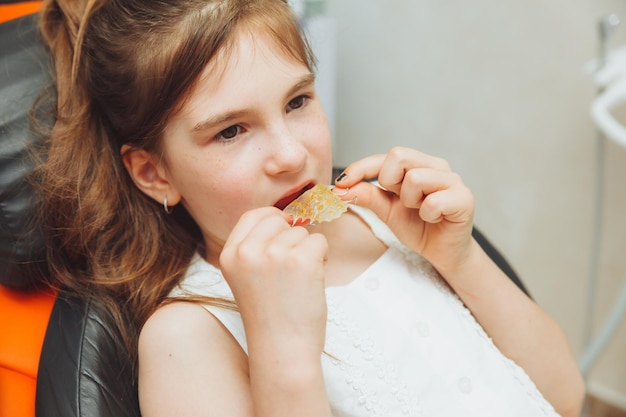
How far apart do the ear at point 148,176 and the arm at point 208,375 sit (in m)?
0.19

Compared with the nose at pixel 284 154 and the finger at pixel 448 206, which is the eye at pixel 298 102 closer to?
the nose at pixel 284 154

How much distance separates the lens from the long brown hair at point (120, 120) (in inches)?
34.9

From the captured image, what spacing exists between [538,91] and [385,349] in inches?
40.5

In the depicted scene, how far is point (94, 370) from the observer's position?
2.88 ft

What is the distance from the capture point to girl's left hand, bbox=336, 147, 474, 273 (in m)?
0.92

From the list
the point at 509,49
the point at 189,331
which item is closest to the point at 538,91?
the point at 509,49

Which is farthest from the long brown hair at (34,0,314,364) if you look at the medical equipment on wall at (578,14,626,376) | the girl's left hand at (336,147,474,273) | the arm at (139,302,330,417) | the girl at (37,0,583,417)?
the medical equipment on wall at (578,14,626,376)

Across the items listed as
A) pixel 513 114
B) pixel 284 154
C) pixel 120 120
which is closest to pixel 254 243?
pixel 284 154

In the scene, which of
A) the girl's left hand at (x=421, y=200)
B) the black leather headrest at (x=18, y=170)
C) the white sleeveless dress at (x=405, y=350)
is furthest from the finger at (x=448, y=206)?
the black leather headrest at (x=18, y=170)

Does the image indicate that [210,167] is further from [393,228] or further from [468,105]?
[468,105]

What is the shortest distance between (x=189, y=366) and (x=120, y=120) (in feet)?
1.34

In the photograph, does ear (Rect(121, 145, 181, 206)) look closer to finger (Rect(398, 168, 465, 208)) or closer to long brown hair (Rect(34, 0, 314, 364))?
long brown hair (Rect(34, 0, 314, 364))

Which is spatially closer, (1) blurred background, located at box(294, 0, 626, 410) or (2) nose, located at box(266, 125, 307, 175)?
(2) nose, located at box(266, 125, 307, 175)

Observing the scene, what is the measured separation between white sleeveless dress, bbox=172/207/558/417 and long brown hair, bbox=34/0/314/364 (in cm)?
9
